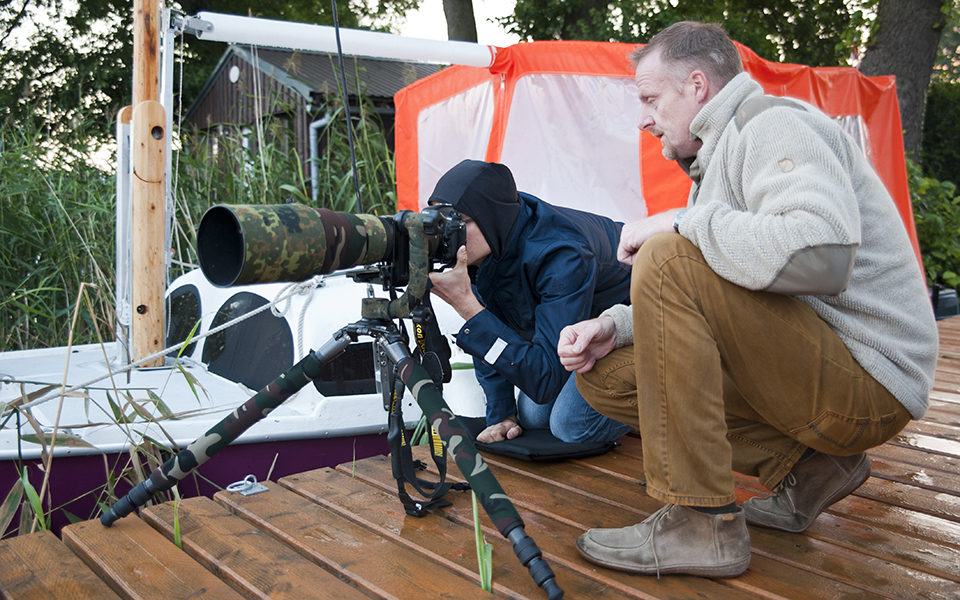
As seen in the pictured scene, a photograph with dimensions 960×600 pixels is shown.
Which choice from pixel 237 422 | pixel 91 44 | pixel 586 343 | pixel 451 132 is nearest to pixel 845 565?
pixel 586 343

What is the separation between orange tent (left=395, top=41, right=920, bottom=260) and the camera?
4.11 meters

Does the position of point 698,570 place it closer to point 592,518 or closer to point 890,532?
point 592,518

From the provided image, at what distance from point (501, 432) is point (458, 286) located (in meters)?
0.76

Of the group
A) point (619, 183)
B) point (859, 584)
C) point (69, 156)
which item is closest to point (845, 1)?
point (619, 183)

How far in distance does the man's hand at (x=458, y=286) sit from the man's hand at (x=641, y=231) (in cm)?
37

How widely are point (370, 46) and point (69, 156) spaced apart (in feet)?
6.85

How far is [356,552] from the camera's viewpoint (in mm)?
1520

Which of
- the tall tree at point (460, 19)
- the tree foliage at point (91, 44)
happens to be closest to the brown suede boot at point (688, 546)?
the tall tree at point (460, 19)

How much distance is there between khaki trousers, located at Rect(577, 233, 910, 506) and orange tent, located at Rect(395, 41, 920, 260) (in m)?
2.95

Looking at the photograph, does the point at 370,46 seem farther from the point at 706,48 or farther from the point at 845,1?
the point at 845,1

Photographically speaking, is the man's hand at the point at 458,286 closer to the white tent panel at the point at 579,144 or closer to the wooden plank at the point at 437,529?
the wooden plank at the point at 437,529

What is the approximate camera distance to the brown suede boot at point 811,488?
1585mm

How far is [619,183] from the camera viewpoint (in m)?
4.27

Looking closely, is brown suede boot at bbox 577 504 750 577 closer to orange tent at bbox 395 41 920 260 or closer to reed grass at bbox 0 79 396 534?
reed grass at bbox 0 79 396 534
